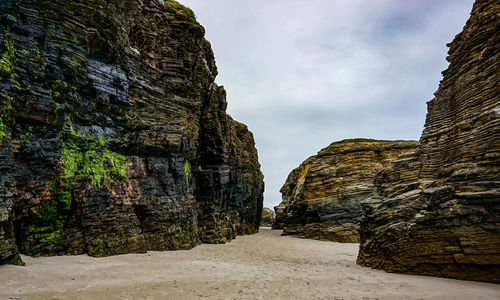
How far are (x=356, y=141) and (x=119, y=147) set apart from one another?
26.3 m

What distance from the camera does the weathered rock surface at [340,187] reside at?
28453mm

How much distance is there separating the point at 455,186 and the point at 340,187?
64.7 feet

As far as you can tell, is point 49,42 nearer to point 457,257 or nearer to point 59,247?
point 59,247

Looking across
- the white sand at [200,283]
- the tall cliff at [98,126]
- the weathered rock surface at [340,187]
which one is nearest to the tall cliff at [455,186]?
the white sand at [200,283]

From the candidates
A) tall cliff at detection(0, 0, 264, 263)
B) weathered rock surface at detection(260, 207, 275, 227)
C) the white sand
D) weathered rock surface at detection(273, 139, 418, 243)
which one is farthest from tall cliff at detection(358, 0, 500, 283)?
weathered rock surface at detection(260, 207, 275, 227)

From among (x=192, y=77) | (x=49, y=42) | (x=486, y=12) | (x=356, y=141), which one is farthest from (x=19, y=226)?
(x=356, y=141)

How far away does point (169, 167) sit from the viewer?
18266 millimetres

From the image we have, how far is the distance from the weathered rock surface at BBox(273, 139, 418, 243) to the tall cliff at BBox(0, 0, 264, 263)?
1324 cm

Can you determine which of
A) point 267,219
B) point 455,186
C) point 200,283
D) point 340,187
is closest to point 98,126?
point 200,283

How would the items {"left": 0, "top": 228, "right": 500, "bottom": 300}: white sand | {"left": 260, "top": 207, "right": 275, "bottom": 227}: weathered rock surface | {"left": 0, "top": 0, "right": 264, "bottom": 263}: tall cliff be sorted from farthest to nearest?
1. {"left": 260, "top": 207, "right": 275, "bottom": 227}: weathered rock surface
2. {"left": 0, "top": 0, "right": 264, "bottom": 263}: tall cliff
3. {"left": 0, "top": 228, "right": 500, "bottom": 300}: white sand

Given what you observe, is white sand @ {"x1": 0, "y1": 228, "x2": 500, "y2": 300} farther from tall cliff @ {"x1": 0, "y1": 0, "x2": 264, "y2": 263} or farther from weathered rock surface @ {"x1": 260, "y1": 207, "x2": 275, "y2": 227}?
weathered rock surface @ {"x1": 260, "y1": 207, "x2": 275, "y2": 227}

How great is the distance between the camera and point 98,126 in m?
14.8

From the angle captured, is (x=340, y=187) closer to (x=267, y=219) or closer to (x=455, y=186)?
(x=455, y=186)

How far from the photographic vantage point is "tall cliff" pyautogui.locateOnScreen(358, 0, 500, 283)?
9.59m
